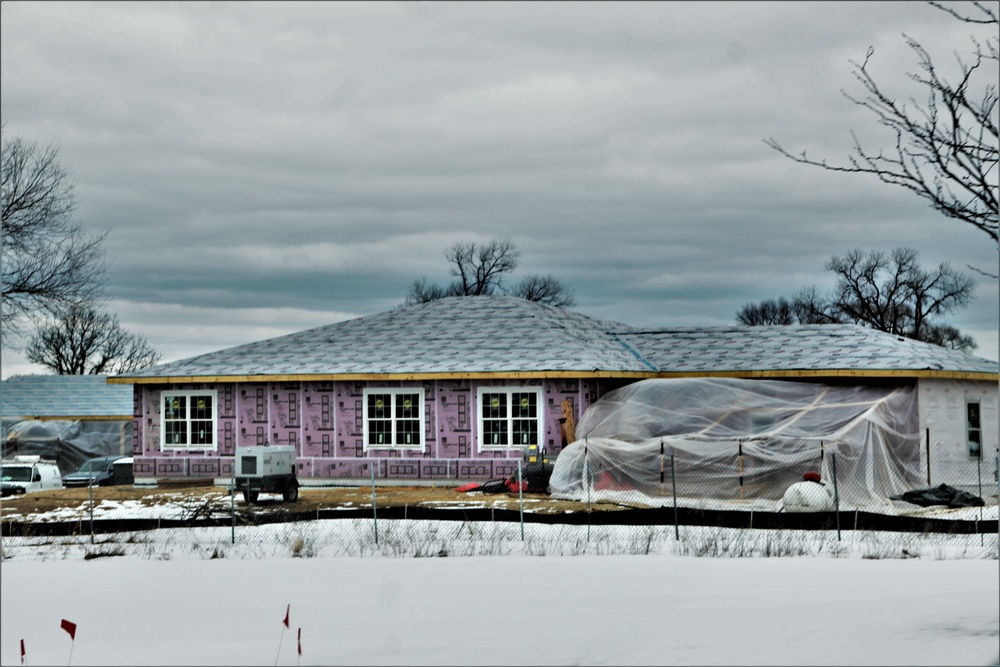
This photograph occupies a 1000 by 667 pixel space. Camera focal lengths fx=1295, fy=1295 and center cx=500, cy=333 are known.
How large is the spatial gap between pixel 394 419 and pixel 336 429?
1670 millimetres

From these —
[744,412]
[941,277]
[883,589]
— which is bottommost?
[883,589]

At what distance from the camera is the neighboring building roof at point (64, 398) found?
172ft

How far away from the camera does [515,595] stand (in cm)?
1597

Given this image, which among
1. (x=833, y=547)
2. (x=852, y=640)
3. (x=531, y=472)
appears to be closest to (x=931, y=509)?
(x=833, y=547)

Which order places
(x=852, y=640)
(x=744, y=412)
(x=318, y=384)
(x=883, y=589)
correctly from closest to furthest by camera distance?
(x=852, y=640), (x=883, y=589), (x=744, y=412), (x=318, y=384)

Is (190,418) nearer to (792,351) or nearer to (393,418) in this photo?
(393,418)

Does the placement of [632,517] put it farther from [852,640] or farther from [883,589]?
[852,640]

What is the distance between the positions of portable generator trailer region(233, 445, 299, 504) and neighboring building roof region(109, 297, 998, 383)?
14.1 ft

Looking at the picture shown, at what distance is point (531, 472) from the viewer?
30.2 meters

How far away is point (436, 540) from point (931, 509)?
35.8 feet

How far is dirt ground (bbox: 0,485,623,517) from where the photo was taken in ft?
88.8

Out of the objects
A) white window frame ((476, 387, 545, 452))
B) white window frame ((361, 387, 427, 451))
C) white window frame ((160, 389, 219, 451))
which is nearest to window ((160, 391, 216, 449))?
white window frame ((160, 389, 219, 451))

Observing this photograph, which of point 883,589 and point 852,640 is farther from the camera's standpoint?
point 883,589

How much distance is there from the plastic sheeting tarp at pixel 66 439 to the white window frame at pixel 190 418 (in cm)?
1359
